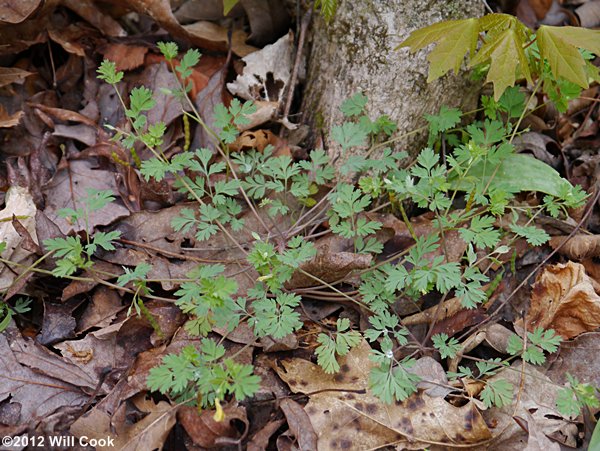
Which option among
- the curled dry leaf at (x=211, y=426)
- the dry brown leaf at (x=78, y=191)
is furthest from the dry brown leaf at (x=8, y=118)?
the curled dry leaf at (x=211, y=426)

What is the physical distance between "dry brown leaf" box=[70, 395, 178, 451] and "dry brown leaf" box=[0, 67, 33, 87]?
1785 mm

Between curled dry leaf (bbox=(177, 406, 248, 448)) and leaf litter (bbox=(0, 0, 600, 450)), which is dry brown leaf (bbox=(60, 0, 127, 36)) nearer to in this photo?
leaf litter (bbox=(0, 0, 600, 450))

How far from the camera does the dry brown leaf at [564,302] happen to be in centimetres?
217

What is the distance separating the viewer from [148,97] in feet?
7.54

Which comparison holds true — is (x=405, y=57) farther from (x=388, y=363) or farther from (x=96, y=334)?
(x=96, y=334)

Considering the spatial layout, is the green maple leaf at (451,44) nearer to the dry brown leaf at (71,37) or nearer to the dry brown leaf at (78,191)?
the dry brown leaf at (78,191)

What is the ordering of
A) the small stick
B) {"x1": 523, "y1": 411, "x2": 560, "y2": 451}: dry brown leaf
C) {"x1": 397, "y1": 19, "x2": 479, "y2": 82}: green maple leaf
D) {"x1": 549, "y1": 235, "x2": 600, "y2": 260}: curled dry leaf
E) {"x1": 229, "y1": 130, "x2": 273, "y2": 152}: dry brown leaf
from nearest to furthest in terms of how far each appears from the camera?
{"x1": 523, "y1": 411, "x2": 560, "y2": 451}: dry brown leaf → {"x1": 397, "y1": 19, "x2": 479, "y2": 82}: green maple leaf → {"x1": 549, "y1": 235, "x2": 600, "y2": 260}: curled dry leaf → {"x1": 229, "y1": 130, "x2": 273, "y2": 152}: dry brown leaf → the small stick

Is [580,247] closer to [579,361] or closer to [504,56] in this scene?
[579,361]

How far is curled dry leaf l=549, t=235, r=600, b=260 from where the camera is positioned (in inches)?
94.4

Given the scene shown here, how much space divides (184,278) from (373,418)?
3.14 feet

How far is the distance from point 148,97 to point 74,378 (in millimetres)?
1178

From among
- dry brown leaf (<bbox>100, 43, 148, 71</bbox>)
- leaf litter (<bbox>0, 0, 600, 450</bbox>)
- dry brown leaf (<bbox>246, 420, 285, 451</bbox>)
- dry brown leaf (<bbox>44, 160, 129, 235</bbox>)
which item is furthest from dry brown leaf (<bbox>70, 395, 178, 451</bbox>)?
dry brown leaf (<bbox>100, 43, 148, 71</bbox>)

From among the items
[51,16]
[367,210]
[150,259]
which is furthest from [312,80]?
[51,16]

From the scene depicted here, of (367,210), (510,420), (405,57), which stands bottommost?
(510,420)
